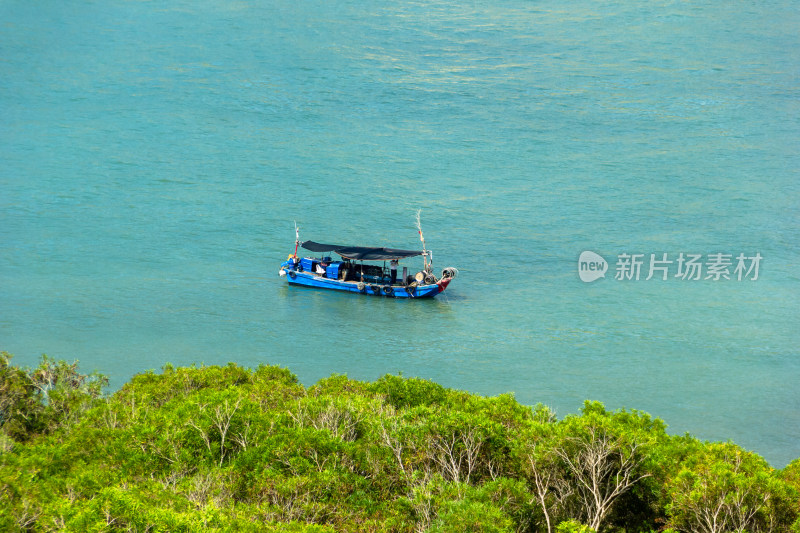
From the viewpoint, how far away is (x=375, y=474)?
19.3 meters

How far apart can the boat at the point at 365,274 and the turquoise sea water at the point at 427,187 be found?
32.7 inches

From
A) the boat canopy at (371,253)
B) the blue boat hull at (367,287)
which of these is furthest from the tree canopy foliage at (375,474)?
the blue boat hull at (367,287)

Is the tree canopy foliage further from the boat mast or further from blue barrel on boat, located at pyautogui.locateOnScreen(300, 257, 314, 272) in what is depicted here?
blue barrel on boat, located at pyautogui.locateOnScreen(300, 257, 314, 272)

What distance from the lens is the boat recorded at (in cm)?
5009

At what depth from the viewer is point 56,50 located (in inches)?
3467

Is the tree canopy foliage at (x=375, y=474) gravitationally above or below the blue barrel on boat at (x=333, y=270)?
below

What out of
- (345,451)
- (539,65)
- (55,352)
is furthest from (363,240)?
(345,451)

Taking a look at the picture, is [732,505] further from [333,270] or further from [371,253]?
[333,270]
